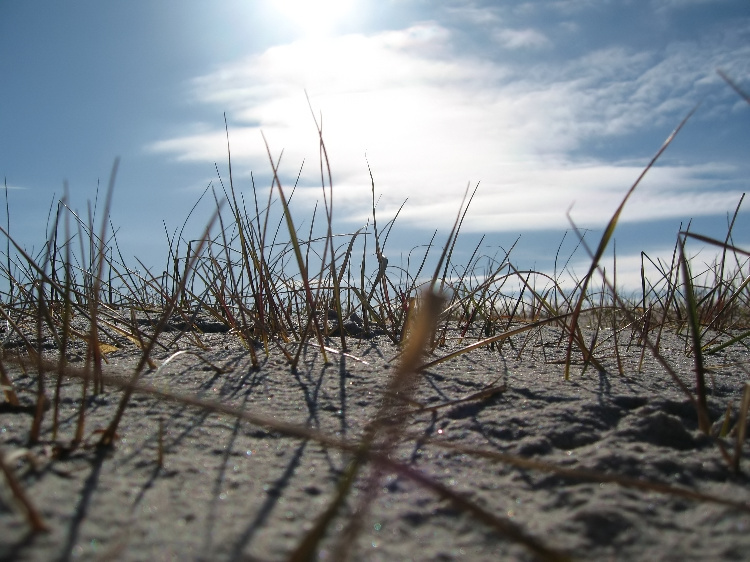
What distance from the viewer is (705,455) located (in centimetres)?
77

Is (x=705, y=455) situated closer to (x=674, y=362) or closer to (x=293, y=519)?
(x=293, y=519)

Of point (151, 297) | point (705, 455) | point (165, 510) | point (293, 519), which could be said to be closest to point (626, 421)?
point (705, 455)

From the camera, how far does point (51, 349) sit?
1693 millimetres

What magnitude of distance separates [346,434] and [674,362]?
38.6 inches

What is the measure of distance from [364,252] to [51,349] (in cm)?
111

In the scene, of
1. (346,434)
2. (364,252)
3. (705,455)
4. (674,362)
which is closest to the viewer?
(705,455)

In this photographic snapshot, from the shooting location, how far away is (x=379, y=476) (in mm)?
613

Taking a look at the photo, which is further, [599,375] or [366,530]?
[599,375]

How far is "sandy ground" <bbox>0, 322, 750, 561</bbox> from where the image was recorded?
0.55 metres

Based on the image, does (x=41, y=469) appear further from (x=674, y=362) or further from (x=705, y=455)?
(x=674, y=362)

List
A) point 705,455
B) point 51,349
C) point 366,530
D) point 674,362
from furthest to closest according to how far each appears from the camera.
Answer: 1. point 51,349
2. point 674,362
3. point 705,455
4. point 366,530

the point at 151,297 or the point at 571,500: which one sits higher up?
the point at 151,297

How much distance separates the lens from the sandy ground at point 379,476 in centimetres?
55

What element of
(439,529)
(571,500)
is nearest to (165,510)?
(439,529)
